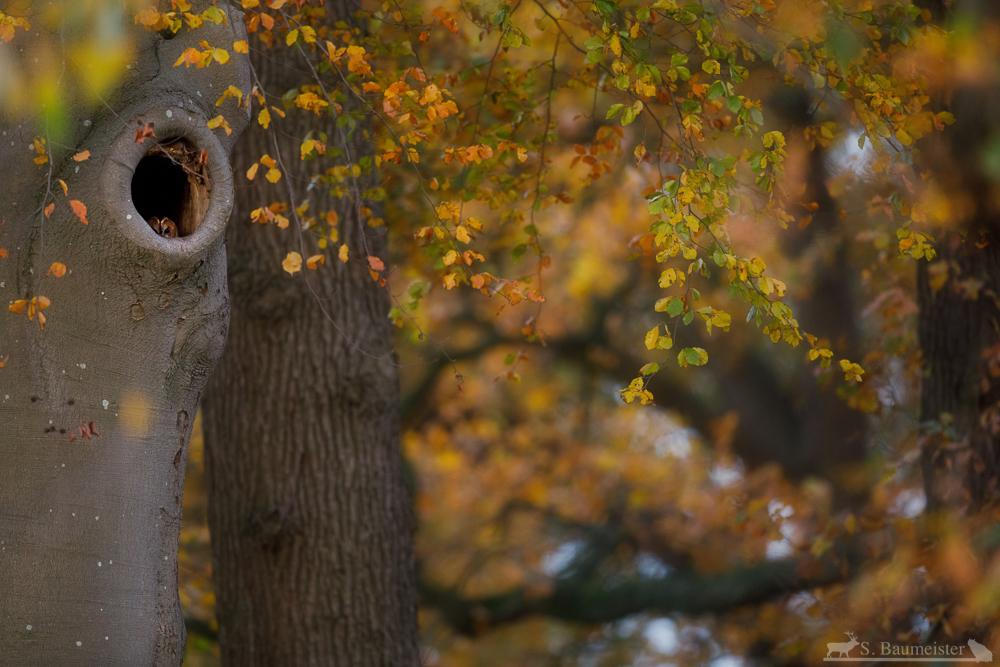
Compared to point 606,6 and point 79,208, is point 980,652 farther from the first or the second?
point 79,208

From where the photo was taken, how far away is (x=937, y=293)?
18.9 ft

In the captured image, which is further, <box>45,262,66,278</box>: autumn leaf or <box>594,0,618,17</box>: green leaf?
<box>594,0,618,17</box>: green leaf

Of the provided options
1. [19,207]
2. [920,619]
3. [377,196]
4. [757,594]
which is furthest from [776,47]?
[757,594]

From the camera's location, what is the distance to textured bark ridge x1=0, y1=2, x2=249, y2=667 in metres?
2.81

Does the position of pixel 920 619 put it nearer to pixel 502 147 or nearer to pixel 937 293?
pixel 937 293

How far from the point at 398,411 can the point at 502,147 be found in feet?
5.93

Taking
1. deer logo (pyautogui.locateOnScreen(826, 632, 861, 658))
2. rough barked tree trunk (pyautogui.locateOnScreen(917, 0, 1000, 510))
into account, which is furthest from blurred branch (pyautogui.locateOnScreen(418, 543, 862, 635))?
rough barked tree trunk (pyautogui.locateOnScreen(917, 0, 1000, 510))

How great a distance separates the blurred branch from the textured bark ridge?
5.57m

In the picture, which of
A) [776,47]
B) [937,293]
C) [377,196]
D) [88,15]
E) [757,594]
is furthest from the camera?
[757,594]

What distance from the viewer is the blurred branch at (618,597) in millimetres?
8039

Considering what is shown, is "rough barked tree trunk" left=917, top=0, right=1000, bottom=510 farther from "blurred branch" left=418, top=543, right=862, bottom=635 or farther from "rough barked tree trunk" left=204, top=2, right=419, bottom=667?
"rough barked tree trunk" left=204, top=2, right=419, bottom=667

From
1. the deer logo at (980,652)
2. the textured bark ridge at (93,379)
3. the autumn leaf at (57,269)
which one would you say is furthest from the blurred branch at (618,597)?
the autumn leaf at (57,269)

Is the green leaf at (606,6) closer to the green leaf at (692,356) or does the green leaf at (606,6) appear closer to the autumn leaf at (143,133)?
the green leaf at (692,356)

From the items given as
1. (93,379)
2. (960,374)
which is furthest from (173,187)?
(960,374)
